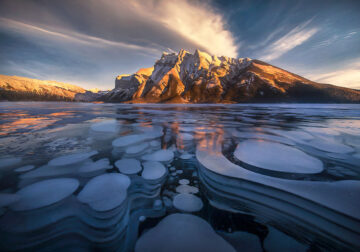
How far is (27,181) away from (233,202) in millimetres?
3217

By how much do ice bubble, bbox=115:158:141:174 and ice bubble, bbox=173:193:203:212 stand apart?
1043mm

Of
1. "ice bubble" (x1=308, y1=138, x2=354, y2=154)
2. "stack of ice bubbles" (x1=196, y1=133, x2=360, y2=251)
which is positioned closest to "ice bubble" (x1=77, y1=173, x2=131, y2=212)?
"stack of ice bubbles" (x1=196, y1=133, x2=360, y2=251)

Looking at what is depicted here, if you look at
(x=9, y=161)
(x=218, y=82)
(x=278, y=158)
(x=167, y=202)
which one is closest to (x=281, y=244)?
(x=167, y=202)

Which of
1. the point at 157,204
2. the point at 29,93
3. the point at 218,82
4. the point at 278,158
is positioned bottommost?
the point at 157,204

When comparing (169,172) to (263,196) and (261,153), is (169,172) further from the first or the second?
(261,153)

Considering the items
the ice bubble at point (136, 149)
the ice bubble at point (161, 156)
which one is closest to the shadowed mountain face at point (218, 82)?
the ice bubble at point (136, 149)

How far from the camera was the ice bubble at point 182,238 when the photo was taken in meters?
1.21

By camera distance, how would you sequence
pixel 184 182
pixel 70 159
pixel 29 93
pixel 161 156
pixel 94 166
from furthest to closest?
1. pixel 29 93
2. pixel 161 156
3. pixel 70 159
4. pixel 94 166
5. pixel 184 182

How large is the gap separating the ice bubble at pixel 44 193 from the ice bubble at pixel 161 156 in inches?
54.2

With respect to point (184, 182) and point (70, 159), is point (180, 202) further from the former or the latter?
point (70, 159)

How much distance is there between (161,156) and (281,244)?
8.01 feet

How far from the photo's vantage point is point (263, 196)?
1812mm

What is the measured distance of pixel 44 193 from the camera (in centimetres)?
178

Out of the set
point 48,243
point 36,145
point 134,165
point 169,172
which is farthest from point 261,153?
point 36,145
